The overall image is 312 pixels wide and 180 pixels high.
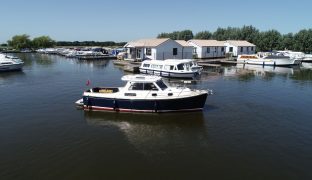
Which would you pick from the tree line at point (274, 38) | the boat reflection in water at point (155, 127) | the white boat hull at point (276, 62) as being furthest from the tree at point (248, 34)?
the boat reflection in water at point (155, 127)

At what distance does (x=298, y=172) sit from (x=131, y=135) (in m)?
8.86

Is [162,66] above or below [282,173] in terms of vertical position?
above

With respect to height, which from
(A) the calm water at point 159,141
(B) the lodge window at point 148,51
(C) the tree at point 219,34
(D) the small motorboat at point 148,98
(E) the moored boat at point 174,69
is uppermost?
(C) the tree at point 219,34

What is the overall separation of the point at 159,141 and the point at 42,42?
123823 millimetres

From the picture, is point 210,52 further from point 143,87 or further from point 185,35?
point 143,87

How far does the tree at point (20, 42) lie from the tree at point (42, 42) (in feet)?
8.26

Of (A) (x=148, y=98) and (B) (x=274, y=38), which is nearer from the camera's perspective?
(A) (x=148, y=98)

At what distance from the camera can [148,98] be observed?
65.5 feet

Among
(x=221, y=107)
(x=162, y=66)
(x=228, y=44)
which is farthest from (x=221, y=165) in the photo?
(x=228, y=44)

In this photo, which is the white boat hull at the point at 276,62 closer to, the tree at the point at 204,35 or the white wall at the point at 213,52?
the white wall at the point at 213,52

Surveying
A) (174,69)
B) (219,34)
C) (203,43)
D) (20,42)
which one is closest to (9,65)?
(174,69)

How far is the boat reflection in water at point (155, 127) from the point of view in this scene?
1505cm

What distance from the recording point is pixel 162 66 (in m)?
38.8

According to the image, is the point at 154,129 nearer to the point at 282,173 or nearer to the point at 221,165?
the point at 221,165
